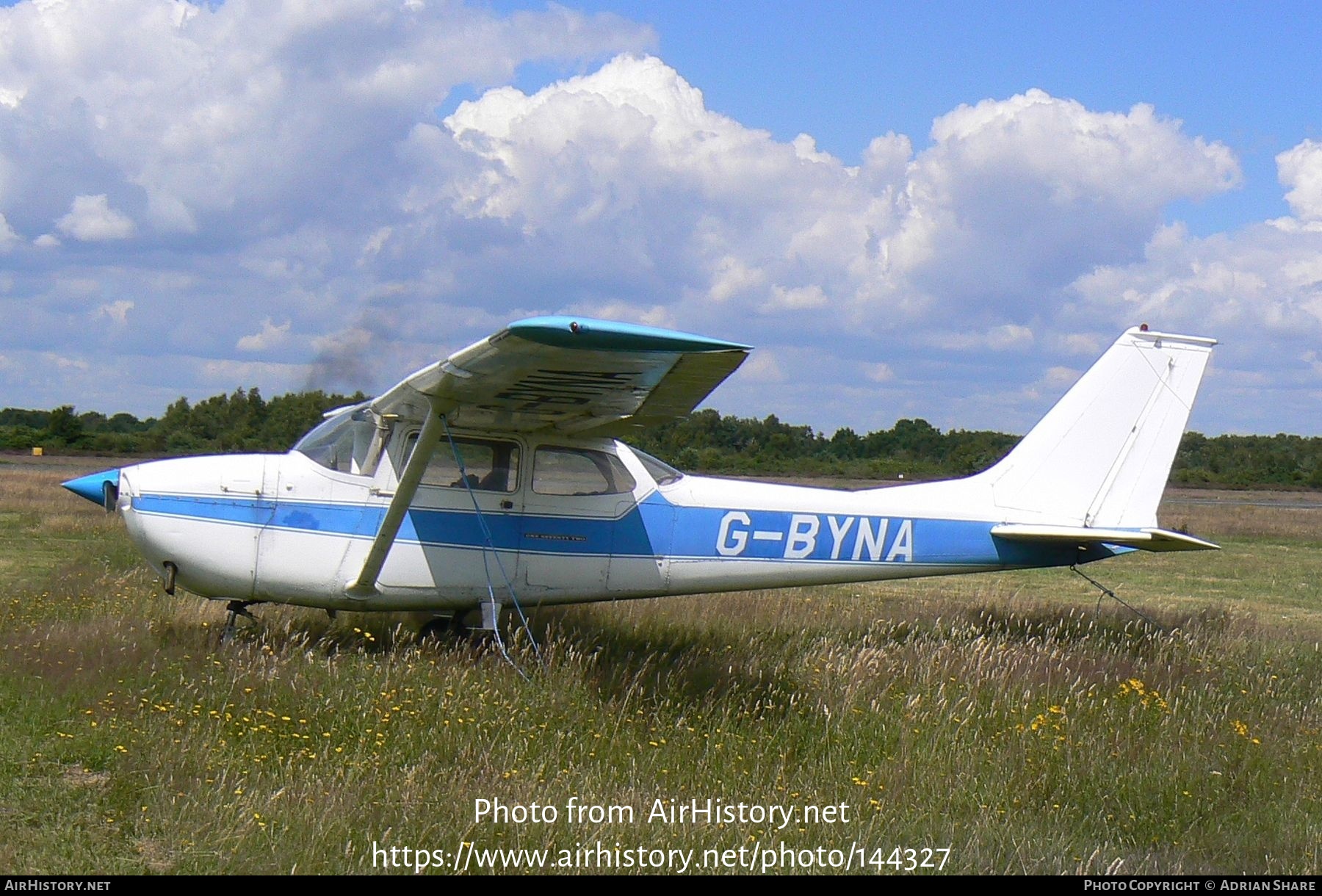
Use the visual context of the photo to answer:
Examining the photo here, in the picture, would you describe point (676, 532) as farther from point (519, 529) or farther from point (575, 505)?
point (519, 529)

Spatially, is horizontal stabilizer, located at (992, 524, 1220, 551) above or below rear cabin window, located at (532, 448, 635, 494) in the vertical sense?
below

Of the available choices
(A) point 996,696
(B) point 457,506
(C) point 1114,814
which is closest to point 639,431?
(B) point 457,506

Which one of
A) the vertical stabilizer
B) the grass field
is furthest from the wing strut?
the vertical stabilizer

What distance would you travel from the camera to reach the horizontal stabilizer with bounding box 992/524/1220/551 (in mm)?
9070

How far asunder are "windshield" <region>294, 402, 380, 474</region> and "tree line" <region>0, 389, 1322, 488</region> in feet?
51.5

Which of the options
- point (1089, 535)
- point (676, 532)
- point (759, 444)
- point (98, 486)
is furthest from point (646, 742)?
point (759, 444)

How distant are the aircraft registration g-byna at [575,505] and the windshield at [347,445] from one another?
15 mm

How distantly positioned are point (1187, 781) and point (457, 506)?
200 inches

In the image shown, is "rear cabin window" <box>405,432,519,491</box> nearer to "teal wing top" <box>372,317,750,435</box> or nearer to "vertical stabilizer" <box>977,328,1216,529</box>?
"teal wing top" <box>372,317,750,435</box>

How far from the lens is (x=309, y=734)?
580cm

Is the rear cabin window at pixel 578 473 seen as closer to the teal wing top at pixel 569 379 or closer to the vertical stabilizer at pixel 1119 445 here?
the teal wing top at pixel 569 379

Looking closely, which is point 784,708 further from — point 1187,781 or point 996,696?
point 1187,781

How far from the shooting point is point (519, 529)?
8.25m
